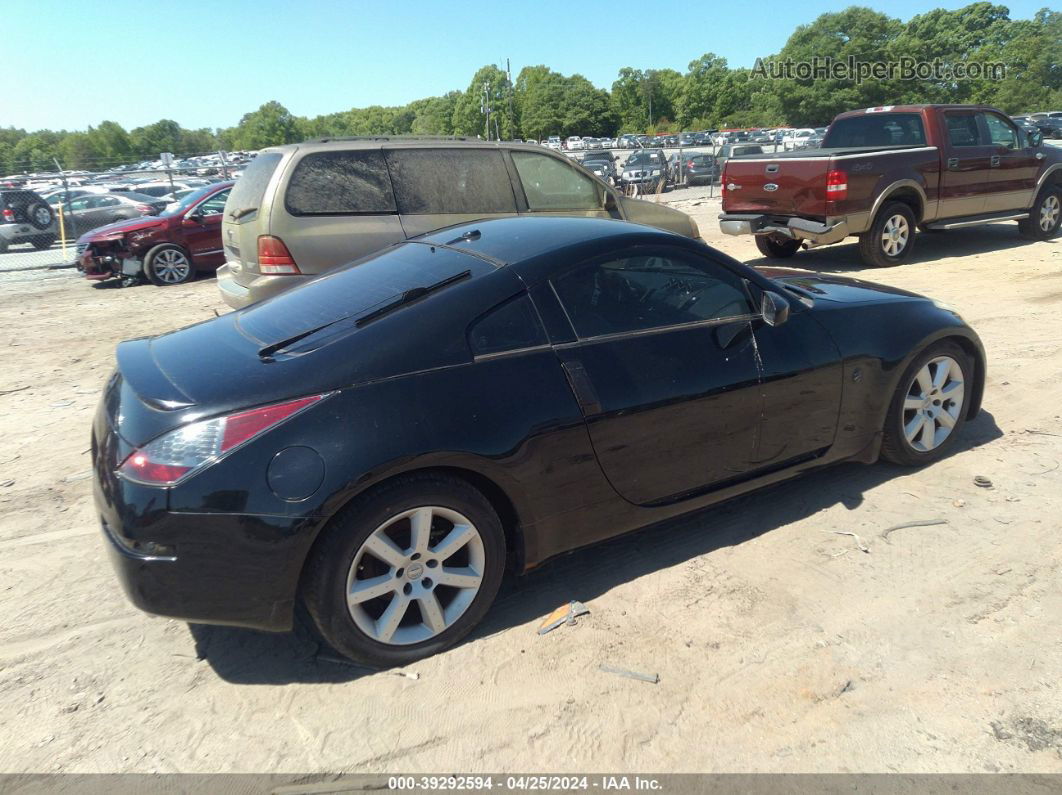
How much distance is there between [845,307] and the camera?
12.7 feet

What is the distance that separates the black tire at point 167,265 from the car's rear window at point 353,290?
31.9ft

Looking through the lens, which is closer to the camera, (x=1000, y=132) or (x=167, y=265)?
(x=1000, y=132)

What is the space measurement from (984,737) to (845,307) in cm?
216

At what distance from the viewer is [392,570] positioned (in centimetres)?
270

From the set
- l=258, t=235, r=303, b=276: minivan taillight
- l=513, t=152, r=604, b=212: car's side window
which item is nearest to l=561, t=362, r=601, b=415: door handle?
l=258, t=235, r=303, b=276: minivan taillight

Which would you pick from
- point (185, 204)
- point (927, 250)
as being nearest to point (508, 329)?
point (927, 250)

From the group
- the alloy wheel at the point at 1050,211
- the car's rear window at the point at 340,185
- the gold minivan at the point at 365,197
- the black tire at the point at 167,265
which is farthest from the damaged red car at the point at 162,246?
the alloy wheel at the point at 1050,211

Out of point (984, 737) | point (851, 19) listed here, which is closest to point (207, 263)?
point (984, 737)

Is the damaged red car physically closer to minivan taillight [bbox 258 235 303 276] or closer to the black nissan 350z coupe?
minivan taillight [bbox 258 235 303 276]

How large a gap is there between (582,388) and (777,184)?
7947mm

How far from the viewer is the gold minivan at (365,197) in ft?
20.4

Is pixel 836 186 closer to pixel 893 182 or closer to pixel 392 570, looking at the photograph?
pixel 893 182

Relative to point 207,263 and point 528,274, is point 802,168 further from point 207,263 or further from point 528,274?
point 207,263

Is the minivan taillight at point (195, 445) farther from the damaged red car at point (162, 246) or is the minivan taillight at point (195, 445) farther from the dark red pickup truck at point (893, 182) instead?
the damaged red car at point (162, 246)
